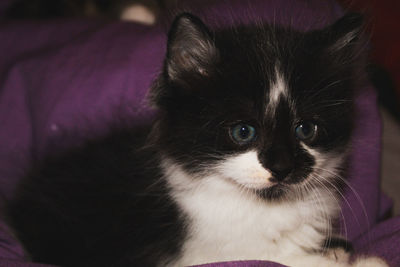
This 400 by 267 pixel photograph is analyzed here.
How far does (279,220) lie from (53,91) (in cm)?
136

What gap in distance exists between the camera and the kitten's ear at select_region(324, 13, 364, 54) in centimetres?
139

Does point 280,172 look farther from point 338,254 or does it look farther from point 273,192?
point 338,254

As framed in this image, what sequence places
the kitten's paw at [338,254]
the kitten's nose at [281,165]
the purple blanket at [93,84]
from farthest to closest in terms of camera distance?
the purple blanket at [93,84], the kitten's paw at [338,254], the kitten's nose at [281,165]

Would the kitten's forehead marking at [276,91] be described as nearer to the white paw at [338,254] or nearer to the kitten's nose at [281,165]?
the kitten's nose at [281,165]

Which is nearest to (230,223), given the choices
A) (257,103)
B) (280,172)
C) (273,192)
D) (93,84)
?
(273,192)

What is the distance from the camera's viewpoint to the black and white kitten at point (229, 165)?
1.30 meters

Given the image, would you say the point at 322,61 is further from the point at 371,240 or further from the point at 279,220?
the point at 371,240

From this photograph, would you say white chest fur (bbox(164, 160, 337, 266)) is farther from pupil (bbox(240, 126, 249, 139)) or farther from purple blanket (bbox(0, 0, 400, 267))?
purple blanket (bbox(0, 0, 400, 267))

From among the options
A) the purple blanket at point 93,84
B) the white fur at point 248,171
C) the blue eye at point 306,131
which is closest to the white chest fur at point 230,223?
the white fur at point 248,171

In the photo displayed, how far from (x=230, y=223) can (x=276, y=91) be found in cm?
45

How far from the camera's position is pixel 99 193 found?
65.0 inches

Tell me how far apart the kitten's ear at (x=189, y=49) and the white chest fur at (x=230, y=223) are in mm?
318

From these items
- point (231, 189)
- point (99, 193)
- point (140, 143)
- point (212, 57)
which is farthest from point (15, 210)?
point (212, 57)

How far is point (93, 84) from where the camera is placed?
2193 mm
